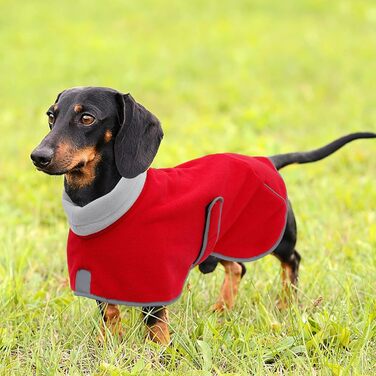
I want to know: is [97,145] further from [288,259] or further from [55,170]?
[288,259]

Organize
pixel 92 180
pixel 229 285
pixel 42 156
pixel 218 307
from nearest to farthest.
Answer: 1. pixel 42 156
2. pixel 92 180
3. pixel 218 307
4. pixel 229 285

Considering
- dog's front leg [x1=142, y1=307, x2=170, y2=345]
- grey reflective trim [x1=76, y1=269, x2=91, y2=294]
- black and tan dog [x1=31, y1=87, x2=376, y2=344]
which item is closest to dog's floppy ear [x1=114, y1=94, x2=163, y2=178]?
black and tan dog [x1=31, y1=87, x2=376, y2=344]

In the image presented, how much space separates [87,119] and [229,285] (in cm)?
127

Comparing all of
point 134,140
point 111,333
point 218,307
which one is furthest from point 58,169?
point 218,307

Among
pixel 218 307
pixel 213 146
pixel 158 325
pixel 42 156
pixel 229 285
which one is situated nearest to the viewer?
pixel 42 156

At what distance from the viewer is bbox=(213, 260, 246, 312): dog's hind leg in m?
3.51

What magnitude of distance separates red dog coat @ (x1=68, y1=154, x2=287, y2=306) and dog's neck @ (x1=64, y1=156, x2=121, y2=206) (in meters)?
0.13

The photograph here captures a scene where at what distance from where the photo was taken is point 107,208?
2814mm

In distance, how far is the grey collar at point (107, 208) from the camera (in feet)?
9.23

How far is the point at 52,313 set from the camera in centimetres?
343

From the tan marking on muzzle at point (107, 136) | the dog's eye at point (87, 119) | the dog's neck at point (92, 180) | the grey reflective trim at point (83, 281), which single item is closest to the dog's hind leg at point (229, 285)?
the grey reflective trim at point (83, 281)

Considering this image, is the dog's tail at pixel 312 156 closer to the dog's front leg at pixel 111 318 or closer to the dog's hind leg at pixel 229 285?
the dog's hind leg at pixel 229 285

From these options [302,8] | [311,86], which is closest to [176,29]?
[302,8]

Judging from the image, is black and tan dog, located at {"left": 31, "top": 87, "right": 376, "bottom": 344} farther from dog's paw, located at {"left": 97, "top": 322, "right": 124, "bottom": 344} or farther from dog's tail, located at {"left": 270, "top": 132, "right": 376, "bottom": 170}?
dog's tail, located at {"left": 270, "top": 132, "right": 376, "bottom": 170}
